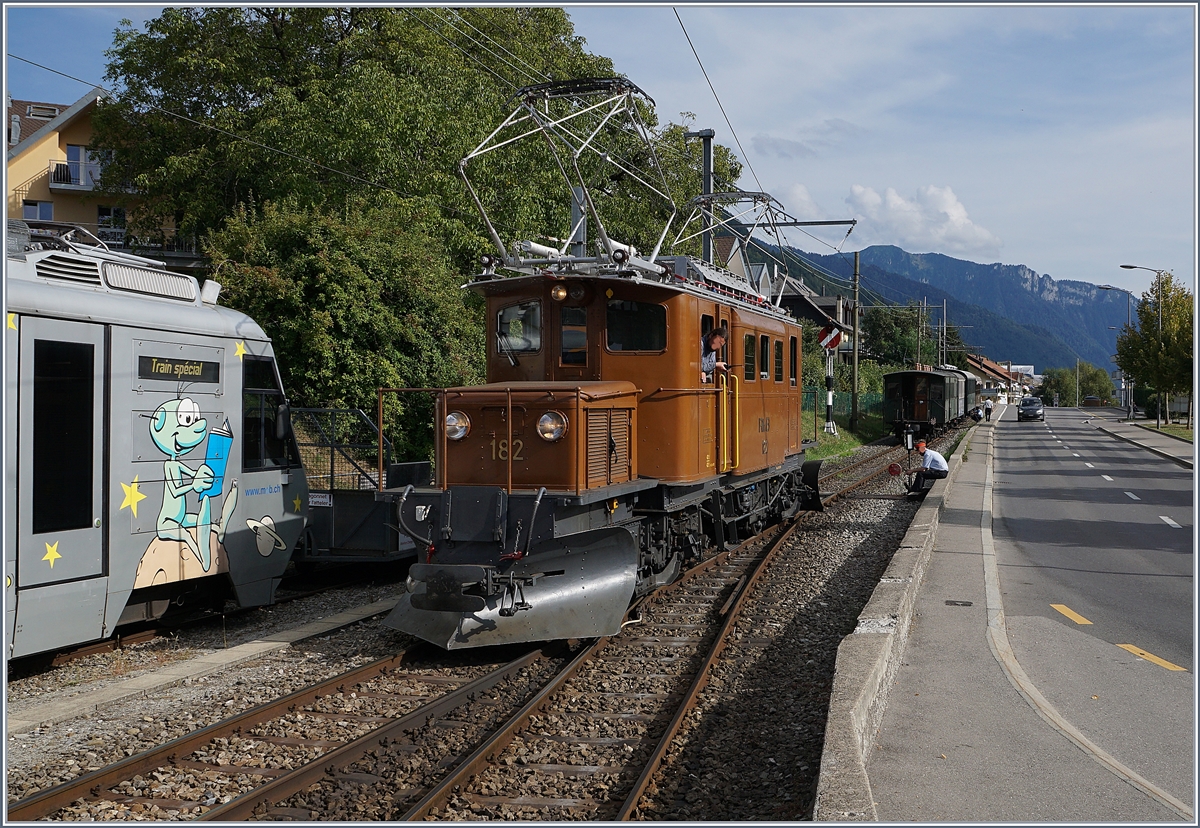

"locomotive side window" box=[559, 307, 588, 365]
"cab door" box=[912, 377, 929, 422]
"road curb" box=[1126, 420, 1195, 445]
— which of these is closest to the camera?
"locomotive side window" box=[559, 307, 588, 365]

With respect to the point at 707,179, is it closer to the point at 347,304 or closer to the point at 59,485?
the point at 347,304

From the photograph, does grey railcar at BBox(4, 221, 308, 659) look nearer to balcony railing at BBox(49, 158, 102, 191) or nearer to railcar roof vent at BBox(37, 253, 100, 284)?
railcar roof vent at BBox(37, 253, 100, 284)

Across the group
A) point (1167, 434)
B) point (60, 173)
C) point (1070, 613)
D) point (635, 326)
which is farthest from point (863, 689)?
point (1167, 434)

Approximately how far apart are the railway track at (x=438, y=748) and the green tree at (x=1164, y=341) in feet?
125

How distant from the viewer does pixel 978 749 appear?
17.9 ft

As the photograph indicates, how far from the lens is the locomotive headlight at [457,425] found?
26.1ft

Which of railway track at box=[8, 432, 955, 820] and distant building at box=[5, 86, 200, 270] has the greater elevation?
distant building at box=[5, 86, 200, 270]

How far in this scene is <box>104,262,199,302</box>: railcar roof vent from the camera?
781cm

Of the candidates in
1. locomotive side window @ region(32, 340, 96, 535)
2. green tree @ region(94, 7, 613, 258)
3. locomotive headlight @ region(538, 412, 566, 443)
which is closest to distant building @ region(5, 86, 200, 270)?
green tree @ region(94, 7, 613, 258)

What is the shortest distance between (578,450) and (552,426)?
0.32 m

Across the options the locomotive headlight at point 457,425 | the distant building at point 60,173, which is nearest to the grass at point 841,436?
the locomotive headlight at point 457,425

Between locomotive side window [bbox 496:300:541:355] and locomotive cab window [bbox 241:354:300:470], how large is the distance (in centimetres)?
→ 266

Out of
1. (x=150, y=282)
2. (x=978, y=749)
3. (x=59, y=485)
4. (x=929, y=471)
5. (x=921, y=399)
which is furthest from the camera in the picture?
(x=921, y=399)

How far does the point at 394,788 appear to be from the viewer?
16.9ft
